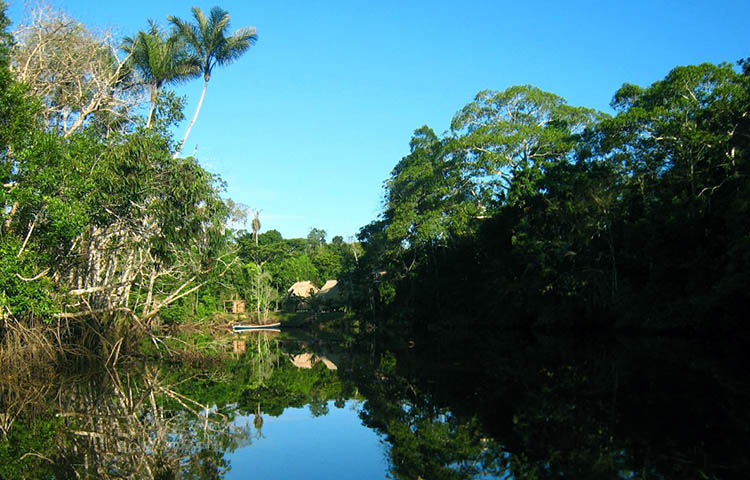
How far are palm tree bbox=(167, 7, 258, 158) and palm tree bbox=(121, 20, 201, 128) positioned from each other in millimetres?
334

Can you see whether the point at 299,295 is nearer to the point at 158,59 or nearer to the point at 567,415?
the point at 158,59

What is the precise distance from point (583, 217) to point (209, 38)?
56.8ft

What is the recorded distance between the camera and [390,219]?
38969 mm

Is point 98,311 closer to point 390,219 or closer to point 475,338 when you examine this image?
point 475,338

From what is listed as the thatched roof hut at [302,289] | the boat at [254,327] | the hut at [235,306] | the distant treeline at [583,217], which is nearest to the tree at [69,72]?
the distant treeline at [583,217]

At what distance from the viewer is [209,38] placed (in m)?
20.7

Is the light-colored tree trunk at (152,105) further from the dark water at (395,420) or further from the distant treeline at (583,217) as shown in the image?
the distant treeline at (583,217)

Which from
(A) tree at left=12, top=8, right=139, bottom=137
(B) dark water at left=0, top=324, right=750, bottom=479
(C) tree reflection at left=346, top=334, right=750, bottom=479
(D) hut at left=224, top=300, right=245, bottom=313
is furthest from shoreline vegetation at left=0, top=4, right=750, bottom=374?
(D) hut at left=224, top=300, right=245, bottom=313

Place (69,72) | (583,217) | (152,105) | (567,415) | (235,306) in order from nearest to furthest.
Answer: (567,415) → (69,72) → (152,105) → (583,217) → (235,306)

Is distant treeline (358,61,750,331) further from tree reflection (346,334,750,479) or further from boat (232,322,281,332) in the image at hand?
boat (232,322,281,332)

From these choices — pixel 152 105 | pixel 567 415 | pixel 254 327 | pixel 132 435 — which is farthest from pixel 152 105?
pixel 254 327

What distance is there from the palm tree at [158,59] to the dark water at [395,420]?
1011 centimetres

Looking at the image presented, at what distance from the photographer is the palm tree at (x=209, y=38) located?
2067cm

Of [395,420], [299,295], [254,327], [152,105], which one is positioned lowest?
[395,420]
